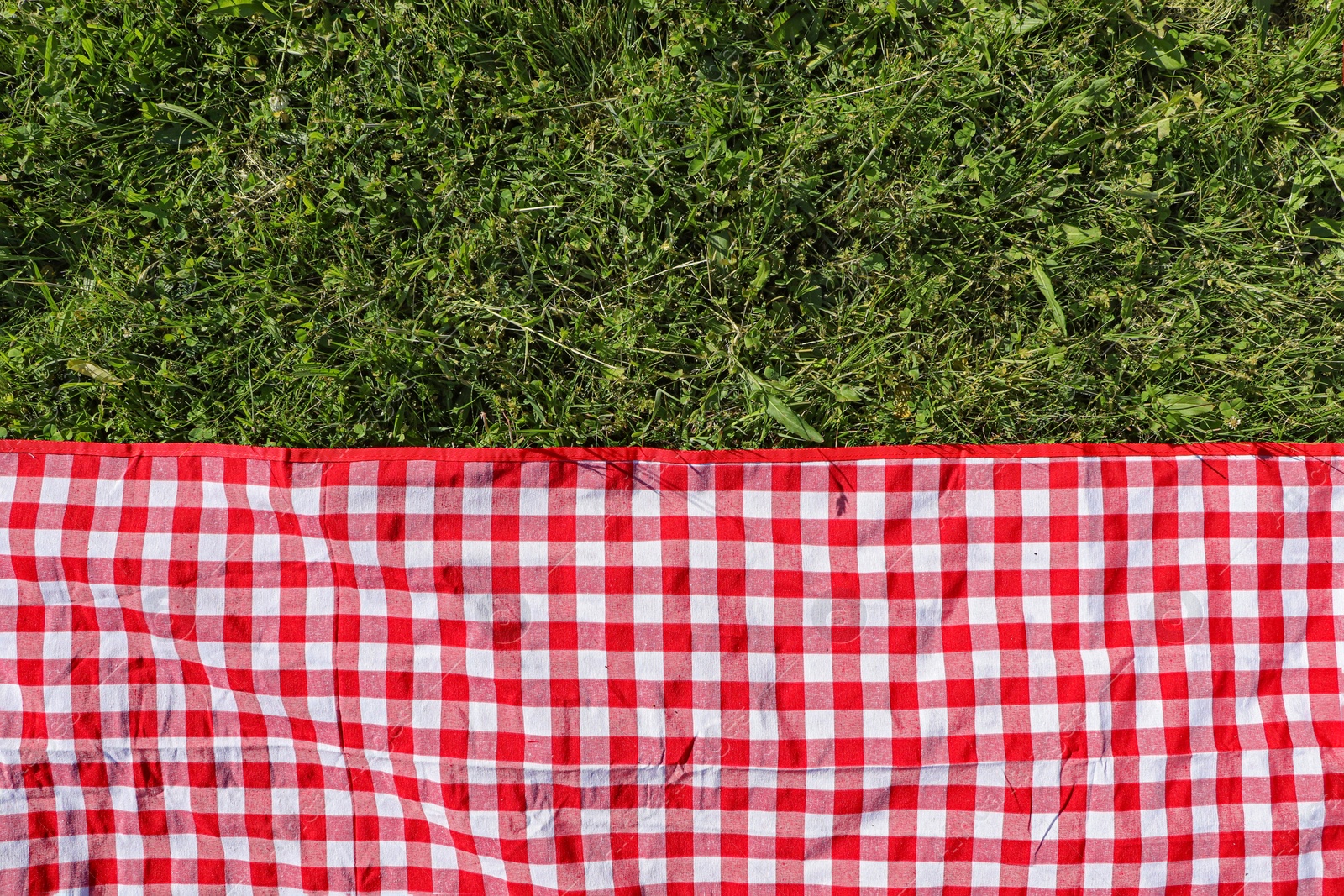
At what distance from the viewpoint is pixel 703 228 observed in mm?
1505

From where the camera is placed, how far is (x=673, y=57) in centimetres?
153

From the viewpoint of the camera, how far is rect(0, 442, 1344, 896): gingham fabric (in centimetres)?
145

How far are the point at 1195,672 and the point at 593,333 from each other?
148 centimetres

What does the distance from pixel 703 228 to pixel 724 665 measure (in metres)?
0.95

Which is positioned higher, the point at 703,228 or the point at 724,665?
the point at 703,228

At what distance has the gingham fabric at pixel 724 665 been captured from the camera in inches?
56.9

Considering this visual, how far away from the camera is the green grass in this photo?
151 centimetres

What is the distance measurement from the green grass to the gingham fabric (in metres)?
0.15

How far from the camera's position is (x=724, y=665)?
145 centimetres

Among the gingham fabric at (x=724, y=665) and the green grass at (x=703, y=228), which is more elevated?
the green grass at (x=703, y=228)

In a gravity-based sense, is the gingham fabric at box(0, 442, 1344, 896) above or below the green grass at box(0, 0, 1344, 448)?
below

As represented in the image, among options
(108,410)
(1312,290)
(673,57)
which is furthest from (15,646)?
(1312,290)

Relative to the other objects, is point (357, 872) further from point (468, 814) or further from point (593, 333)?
point (593, 333)

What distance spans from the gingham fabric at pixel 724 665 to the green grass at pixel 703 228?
0.15 metres
